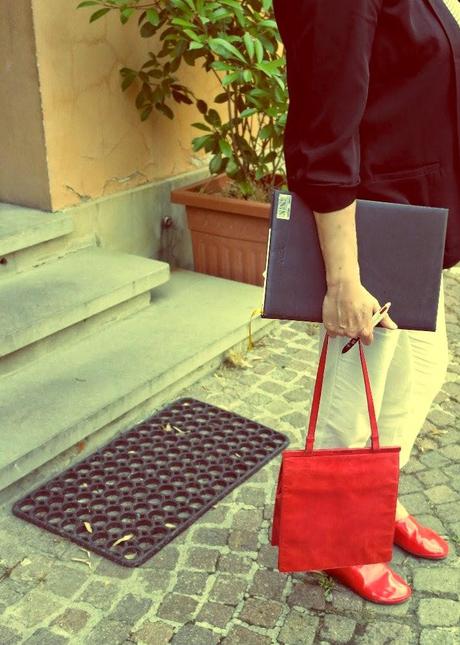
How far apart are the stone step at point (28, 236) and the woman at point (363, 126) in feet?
6.75

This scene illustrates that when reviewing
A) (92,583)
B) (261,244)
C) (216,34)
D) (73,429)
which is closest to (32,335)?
(73,429)

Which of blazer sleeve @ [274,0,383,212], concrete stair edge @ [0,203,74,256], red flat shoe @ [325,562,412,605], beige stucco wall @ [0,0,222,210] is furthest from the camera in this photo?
beige stucco wall @ [0,0,222,210]

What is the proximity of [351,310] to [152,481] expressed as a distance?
4.50 feet

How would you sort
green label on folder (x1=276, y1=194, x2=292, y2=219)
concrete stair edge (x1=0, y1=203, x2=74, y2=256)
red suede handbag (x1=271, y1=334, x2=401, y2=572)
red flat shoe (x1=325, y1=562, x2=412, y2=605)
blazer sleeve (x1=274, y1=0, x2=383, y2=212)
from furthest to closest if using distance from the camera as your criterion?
concrete stair edge (x1=0, y1=203, x2=74, y2=256), red flat shoe (x1=325, y1=562, x2=412, y2=605), red suede handbag (x1=271, y1=334, x2=401, y2=572), green label on folder (x1=276, y1=194, x2=292, y2=219), blazer sleeve (x1=274, y1=0, x2=383, y2=212)

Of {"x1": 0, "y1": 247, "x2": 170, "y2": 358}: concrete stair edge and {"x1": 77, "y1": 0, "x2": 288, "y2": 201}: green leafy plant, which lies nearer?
{"x1": 0, "y1": 247, "x2": 170, "y2": 358}: concrete stair edge

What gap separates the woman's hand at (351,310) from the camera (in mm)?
1928

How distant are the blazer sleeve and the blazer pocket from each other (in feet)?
0.45

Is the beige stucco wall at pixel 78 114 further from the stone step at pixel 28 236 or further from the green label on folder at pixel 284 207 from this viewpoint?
the green label on folder at pixel 284 207

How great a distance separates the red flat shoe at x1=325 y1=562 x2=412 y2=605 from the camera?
95.4 inches

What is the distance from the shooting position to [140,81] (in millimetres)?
4441

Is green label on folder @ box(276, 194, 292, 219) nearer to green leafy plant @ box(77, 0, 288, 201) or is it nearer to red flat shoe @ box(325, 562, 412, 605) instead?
red flat shoe @ box(325, 562, 412, 605)

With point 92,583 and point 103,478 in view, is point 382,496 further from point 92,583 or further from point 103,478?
point 103,478

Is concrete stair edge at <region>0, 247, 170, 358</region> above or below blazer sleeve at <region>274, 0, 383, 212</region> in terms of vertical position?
below

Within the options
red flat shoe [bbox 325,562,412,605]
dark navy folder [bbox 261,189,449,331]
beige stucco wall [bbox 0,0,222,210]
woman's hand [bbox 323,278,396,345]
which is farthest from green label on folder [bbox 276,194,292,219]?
beige stucco wall [bbox 0,0,222,210]
